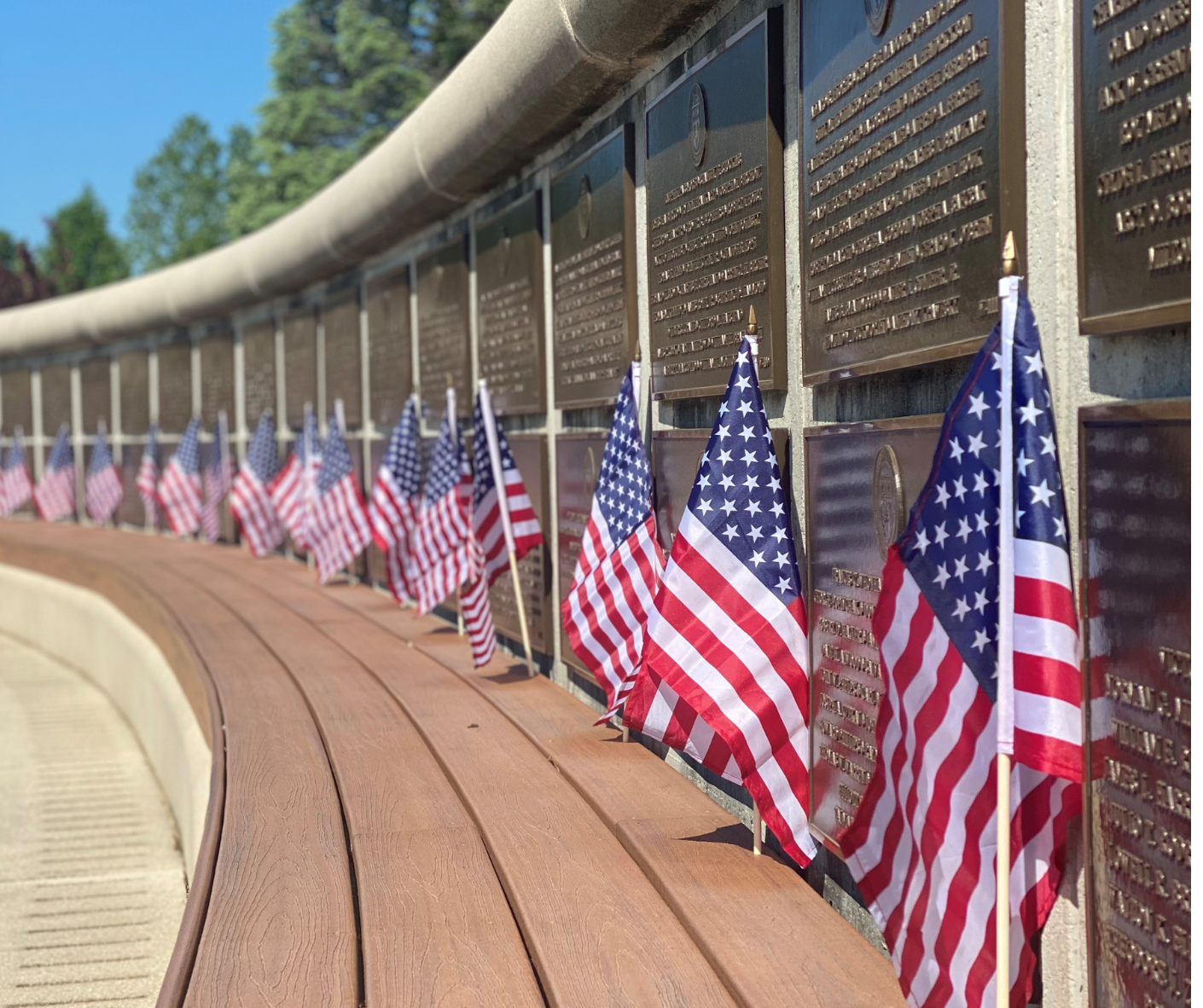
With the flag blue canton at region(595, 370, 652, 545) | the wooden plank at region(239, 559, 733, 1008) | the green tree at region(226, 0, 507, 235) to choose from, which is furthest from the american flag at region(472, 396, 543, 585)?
the green tree at region(226, 0, 507, 235)

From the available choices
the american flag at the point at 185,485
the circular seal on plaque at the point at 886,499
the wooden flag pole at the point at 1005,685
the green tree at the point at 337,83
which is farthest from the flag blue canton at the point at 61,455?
the green tree at the point at 337,83

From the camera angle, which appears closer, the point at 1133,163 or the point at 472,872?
the point at 1133,163

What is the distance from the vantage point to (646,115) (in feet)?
17.0

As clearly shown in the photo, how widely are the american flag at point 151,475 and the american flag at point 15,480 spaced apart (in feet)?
12.2

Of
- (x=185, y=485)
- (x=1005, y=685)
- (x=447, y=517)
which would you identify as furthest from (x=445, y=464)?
(x=185, y=485)

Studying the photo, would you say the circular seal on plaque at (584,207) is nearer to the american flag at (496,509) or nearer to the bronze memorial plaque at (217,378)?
the american flag at (496,509)

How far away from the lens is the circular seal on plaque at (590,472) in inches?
237

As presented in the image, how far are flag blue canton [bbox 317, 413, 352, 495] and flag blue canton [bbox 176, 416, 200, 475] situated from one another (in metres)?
4.92

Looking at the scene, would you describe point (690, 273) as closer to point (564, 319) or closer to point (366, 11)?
point (564, 319)

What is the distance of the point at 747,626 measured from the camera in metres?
3.65

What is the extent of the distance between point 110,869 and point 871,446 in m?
5.09

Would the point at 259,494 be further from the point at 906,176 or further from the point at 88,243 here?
the point at 88,243

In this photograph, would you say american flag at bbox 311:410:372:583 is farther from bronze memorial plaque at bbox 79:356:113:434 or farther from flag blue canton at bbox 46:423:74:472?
flag blue canton at bbox 46:423:74:472

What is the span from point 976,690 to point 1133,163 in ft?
2.93
